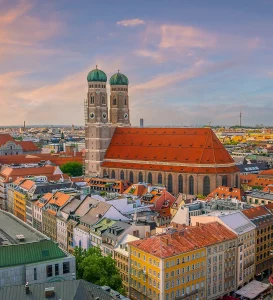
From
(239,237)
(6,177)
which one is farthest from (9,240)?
(6,177)

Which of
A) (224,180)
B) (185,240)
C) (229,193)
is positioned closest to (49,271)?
(185,240)

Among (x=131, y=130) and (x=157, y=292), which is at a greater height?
(x=131, y=130)

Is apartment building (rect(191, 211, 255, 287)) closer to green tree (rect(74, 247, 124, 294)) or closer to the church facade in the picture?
green tree (rect(74, 247, 124, 294))

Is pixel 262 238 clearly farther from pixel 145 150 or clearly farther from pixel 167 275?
pixel 145 150

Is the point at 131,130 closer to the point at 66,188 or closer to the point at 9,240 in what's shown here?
the point at 66,188

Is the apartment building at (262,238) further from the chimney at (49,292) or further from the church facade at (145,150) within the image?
the chimney at (49,292)

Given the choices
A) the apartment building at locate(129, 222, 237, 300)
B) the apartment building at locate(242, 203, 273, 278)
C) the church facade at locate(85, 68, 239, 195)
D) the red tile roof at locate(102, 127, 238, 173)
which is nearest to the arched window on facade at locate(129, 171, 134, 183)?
the church facade at locate(85, 68, 239, 195)
